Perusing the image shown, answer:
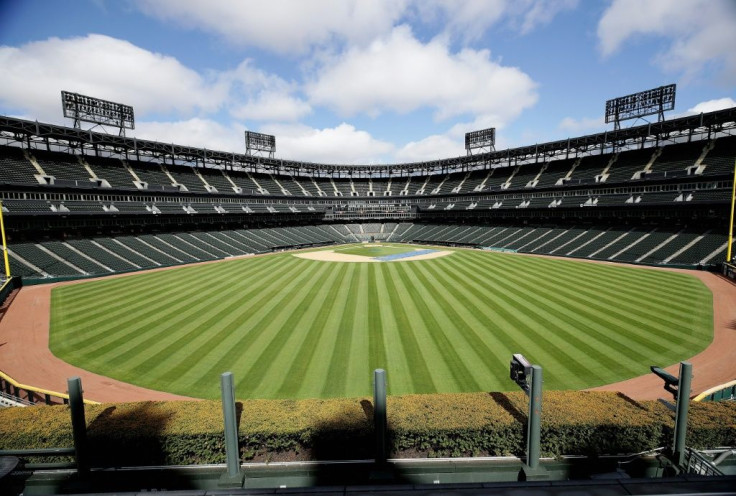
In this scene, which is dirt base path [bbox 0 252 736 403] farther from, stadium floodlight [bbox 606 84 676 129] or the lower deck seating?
stadium floodlight [bbox 606 84 676 129]

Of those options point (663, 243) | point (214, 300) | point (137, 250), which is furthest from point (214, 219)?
point (663, 243)

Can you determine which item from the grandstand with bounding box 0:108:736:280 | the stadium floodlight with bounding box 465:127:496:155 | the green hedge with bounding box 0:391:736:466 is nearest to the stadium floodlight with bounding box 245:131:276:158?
the grandstand with bounding box 0:108:736:280

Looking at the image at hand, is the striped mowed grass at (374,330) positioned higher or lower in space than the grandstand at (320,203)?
lower

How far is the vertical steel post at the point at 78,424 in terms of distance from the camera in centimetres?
612

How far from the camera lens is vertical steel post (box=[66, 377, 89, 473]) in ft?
20.1

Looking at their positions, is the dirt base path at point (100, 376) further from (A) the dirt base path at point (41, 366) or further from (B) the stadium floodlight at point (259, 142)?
(B) the stadium floodlight at point (259, 142)

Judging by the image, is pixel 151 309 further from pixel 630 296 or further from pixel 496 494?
pixel 630 296

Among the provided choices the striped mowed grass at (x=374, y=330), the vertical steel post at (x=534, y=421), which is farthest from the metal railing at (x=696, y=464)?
the striped mowed grass at (x=374, y=330)

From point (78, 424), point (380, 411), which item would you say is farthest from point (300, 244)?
point (380, 411)

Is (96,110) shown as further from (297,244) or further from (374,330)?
(374,330)

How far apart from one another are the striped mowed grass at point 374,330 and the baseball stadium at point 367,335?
0.63ft

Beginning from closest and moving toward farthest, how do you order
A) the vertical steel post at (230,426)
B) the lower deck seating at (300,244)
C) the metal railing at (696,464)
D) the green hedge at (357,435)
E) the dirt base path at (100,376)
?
the vertical steel post at (230,426) → the metal railing at (696,464) → the green hedge at (357,435) → the dirt base path at (100,376) → the lower deck seating at (300,244)

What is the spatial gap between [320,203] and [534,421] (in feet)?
293

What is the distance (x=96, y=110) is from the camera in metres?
57.8
